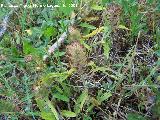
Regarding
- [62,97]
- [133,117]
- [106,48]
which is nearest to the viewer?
[133,117]

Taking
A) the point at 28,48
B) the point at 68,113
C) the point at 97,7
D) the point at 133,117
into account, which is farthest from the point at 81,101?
the point at 97,7

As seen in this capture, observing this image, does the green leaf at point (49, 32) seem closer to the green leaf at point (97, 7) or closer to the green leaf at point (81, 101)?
the green leaf at point (97, 7)

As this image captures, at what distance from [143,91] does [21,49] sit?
2.09 feet

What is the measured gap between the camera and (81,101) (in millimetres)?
1434

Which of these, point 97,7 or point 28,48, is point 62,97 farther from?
point 97,7

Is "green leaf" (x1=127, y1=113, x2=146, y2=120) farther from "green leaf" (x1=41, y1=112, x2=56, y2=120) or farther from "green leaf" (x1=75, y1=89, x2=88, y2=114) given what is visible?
"green leaf" (x1=41, y1=112, x2=56, y2=120)

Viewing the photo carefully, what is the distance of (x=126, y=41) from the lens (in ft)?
5.41

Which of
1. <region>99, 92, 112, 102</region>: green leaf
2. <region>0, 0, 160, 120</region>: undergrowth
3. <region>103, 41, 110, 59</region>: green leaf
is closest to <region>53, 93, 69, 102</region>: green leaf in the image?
<region>0, 0, 160, 120</region>: undergrowth

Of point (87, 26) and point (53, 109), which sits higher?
point (87, 26)

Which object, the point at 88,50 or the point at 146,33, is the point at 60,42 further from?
the point at 146,33

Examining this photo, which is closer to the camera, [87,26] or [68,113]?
[68,113]

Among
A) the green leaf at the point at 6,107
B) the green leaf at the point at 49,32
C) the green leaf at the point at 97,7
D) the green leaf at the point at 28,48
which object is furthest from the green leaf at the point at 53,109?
Result: the green leaf at the point at 97,7

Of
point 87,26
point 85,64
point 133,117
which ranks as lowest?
point 133,117

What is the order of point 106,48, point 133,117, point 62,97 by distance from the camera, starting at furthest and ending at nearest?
1. point 106,48
2. point 62,97
3. point 133,117
